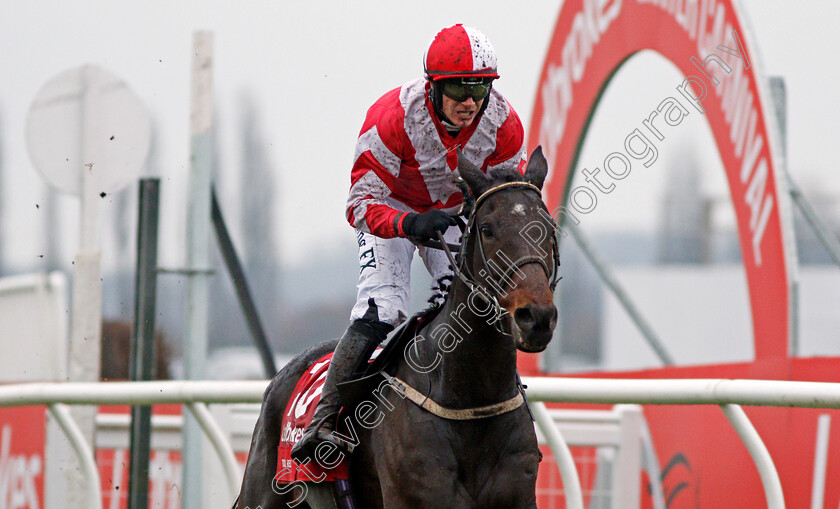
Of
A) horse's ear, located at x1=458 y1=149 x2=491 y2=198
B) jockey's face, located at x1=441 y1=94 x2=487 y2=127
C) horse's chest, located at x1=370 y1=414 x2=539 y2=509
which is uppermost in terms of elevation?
jockey's face, located at x1=441 y1=94 x2=487 y2=127

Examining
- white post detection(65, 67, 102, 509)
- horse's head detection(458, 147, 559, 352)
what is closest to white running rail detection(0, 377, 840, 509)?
white post detection(65, 67, 102, 509)

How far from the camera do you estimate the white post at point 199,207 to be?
275 inches

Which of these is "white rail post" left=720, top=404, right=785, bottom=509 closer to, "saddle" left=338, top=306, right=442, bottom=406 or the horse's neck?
the horse's neck

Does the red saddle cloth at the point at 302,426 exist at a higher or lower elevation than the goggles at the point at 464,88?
lower

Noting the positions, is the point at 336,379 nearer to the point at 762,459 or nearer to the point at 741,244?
the point at 762,459

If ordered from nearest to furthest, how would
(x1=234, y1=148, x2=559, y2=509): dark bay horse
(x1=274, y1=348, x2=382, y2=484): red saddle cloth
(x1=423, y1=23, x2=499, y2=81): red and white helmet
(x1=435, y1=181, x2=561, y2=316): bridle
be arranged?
(x1=435, y1=181, x2=561, y2=316): bridle
(x1=234, y1=148, x2=559, y2=509): dark bay horse
(x1=423, y1=23, x2=499, y2=81): red and white helmet
(x1=274, y1=348, x2=382, y2=484): red saddle cloth

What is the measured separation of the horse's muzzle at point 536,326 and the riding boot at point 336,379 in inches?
44.9

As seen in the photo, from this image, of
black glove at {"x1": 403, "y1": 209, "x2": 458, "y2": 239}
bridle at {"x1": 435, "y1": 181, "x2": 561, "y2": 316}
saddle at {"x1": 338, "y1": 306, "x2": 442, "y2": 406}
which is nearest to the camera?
bridle at {"x1": 435, "y1": 181, "x2": 561, "y2": 316}

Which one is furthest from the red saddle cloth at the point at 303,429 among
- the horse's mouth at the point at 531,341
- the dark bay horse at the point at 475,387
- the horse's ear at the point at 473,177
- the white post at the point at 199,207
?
the white post at the point at 199,207

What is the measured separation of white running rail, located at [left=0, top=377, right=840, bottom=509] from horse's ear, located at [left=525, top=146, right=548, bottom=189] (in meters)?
1.26

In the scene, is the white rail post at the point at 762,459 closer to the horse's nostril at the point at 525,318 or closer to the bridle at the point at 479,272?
the bridle at the point at 479,272

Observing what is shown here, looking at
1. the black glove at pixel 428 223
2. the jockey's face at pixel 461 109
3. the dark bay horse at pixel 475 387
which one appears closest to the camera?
the dark bay horse at pixel 475 387

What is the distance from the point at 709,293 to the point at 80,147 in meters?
21.9

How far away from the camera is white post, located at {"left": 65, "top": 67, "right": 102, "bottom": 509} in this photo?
6883 mm
